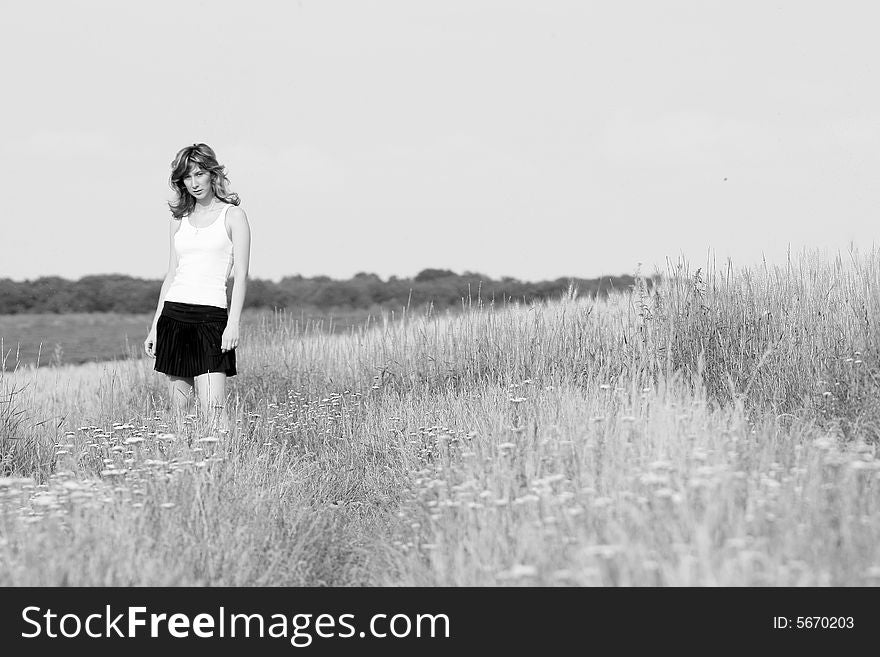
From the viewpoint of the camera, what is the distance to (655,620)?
115 inches

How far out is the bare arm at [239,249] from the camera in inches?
225

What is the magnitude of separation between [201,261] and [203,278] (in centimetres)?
12

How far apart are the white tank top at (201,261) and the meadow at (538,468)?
0.85 m

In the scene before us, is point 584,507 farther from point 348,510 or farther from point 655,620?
point 348,510

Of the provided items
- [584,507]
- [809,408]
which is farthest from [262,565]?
[809,408]

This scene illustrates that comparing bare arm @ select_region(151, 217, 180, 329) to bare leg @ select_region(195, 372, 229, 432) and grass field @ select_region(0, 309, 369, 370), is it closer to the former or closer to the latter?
bare leg @ select_region(195, 372, 229, 432)

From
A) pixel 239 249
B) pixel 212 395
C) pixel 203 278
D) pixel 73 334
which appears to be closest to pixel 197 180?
pixel 239 249

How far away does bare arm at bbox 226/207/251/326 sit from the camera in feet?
18.7

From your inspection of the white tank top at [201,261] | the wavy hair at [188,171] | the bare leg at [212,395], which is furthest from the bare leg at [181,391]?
the wavy hair at [188,171]

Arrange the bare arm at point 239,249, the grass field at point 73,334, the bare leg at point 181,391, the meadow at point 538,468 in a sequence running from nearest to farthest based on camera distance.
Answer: the meadow at point 538,468 < the bare arm at point 239,249 < the bare leg at point 181,391 < the grass field at point 73,334

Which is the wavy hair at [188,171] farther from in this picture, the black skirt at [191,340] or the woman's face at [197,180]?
the black skirt at [191,340]

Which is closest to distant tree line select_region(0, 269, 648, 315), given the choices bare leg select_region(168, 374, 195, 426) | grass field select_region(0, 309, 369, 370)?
grass field select_region(0, 309, 369, 370)

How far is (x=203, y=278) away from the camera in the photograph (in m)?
5.77

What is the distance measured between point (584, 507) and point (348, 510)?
2445 mm
